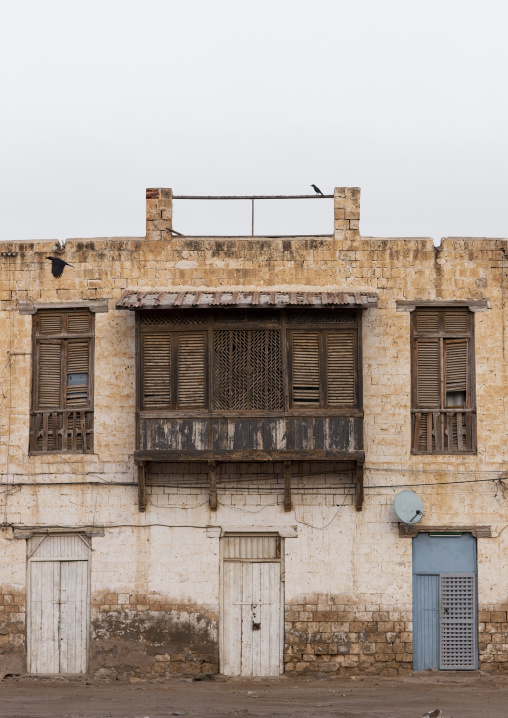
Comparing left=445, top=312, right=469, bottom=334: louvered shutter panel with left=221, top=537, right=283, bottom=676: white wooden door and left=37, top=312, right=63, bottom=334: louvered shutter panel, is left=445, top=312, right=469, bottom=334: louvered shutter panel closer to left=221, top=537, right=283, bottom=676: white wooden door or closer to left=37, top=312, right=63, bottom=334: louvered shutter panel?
left=221, top=537, right=283, bottom=676: white wooden door

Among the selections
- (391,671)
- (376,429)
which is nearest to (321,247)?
(376,429)

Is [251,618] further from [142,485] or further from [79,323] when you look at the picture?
[79,323]

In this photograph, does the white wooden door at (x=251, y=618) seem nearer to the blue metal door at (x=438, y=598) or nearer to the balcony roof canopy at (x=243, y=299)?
the blue metal door at (x=438, y=598)

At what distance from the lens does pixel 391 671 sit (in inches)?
728

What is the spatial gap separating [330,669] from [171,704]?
3.07m

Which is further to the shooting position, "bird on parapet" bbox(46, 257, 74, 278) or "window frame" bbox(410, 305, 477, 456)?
"bird on parapet" bbox(46, 257, 74, 278)

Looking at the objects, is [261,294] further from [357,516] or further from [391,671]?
[391,671]

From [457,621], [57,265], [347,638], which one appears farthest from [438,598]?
[57,265]

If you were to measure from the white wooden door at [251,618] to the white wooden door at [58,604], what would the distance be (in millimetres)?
2426

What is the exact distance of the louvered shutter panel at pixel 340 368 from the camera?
18.5 m

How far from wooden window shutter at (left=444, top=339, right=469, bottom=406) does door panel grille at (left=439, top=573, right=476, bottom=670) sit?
299cm

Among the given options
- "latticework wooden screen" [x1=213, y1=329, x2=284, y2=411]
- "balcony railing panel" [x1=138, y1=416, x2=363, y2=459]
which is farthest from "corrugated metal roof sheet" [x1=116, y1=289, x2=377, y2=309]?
"balcony railing panel" [x1=138, y1=416, x2=363, y2=459]

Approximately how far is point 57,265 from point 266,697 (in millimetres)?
8021

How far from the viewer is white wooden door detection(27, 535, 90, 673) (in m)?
18.9
